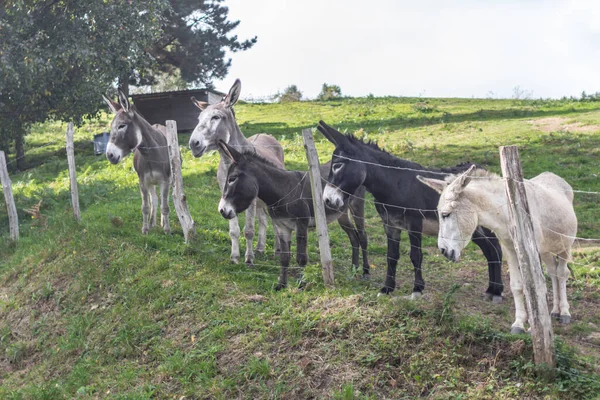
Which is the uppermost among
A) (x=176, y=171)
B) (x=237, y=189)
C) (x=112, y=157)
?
(x=112, y=157)

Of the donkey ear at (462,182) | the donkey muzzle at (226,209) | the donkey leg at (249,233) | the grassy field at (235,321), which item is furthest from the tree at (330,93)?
the donkey ear at (462,182)

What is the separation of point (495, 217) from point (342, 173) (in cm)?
225

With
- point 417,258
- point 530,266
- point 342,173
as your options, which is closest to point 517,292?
point 530,266

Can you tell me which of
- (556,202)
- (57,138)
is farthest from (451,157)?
(57,138)

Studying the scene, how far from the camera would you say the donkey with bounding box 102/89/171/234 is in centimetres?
1101

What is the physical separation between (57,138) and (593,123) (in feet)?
81.6

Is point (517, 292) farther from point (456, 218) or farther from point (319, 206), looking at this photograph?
point (319, 206)

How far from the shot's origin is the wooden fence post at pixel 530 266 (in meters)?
5.73

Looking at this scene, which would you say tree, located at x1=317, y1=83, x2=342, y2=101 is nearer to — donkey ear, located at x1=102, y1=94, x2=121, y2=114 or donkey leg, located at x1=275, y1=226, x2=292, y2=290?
donkey ear, located at x1=102, y1=94, x2=121, y2=114

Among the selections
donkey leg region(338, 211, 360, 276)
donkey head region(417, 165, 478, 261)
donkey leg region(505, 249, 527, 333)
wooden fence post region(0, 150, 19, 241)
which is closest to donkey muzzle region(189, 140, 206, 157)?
donkey leg region(338, 211, 360, 276)

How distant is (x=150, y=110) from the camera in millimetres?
27547

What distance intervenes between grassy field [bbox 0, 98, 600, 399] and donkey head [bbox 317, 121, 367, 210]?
103 cm

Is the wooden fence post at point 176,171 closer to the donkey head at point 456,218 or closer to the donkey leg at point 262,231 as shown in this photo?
the donkey leg at point 262,231

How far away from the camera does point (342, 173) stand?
27.0ft
